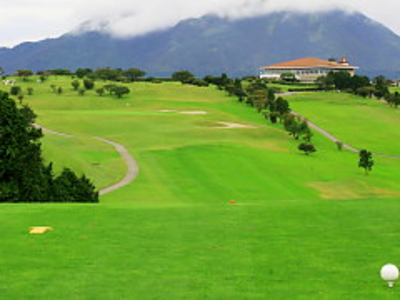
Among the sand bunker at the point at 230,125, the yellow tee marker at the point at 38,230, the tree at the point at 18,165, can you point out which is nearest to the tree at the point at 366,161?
the sand bunker at the point at 230,125

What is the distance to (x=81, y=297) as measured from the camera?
51.1ft

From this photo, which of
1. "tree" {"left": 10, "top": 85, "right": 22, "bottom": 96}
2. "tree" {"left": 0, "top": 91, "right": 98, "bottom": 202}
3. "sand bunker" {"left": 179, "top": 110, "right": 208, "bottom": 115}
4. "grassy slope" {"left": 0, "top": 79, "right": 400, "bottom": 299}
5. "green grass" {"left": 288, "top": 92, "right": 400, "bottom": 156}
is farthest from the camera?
"tree" {"left": 10, "top": 85, "right": 22, "bottom": 96}

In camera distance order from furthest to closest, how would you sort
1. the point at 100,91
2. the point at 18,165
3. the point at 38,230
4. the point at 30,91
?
the point at 30,91 → the point at 100,91 → the point at 18,165 → the point at 38,230

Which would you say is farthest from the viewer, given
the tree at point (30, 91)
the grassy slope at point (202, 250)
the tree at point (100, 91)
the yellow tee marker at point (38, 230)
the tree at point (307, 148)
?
the tree at point (100, 91)

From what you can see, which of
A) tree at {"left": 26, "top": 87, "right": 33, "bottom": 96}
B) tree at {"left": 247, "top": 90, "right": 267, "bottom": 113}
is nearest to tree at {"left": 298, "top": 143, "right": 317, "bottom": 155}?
tree at {"left": 247, "top": 90, "right": 267, "bottom": 113}

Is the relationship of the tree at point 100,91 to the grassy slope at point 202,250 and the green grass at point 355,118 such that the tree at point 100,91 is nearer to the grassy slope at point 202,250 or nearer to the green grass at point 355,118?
the green grass at point 355,118

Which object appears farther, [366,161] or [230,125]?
[230,125]

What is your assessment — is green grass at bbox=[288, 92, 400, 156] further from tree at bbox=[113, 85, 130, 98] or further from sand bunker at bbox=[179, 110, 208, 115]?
tree at bbox=[113, 85, 130, 98]

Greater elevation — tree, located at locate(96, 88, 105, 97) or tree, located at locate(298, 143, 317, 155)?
tree, located at locate(96, 88, 105, 97)

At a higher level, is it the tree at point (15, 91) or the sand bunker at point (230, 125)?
the tree at point (15, 91)

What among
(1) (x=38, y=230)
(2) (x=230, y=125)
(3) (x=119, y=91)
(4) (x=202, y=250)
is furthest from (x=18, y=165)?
(3) (x=119, y=91)

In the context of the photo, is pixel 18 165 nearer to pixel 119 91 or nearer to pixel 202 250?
pixel 202 250

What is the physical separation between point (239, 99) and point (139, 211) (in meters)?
155

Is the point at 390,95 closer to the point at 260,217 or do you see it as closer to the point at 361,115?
the point at 361,115
